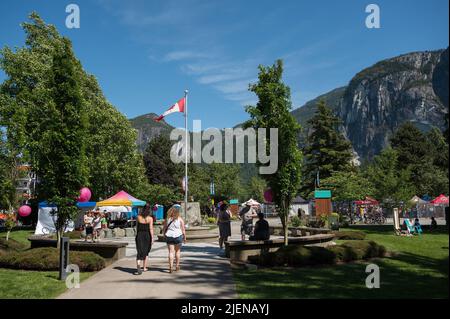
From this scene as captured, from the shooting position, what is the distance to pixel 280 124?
45.8 ft

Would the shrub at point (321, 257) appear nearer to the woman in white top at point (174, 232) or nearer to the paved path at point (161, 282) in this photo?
the paved path at point (161, 282)

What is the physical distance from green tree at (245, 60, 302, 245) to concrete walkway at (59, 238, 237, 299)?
343 centimetres

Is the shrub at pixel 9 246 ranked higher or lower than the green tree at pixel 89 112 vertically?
lower

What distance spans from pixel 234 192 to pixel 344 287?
76.8 metres

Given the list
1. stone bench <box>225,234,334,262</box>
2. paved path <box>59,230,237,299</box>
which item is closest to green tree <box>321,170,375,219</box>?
stone bench <box>225,234,334,262</box>

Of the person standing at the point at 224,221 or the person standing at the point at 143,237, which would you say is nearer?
the person standing at the point at 143,237

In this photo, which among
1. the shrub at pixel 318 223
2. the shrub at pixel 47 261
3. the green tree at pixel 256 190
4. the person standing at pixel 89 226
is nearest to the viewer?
the shrub at pixel 47 261

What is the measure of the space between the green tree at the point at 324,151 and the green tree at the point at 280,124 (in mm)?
39413

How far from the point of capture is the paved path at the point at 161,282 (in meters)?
8.08

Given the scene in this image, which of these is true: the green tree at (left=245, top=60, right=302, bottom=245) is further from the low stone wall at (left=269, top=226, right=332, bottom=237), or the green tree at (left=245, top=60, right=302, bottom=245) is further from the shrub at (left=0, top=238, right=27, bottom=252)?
the shrub at (left=0, top=238, right=27, bottom=252)

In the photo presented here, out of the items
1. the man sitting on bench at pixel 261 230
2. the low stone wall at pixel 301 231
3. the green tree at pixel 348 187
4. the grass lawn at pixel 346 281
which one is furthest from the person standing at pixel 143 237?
the green tree at pixel 348 187
